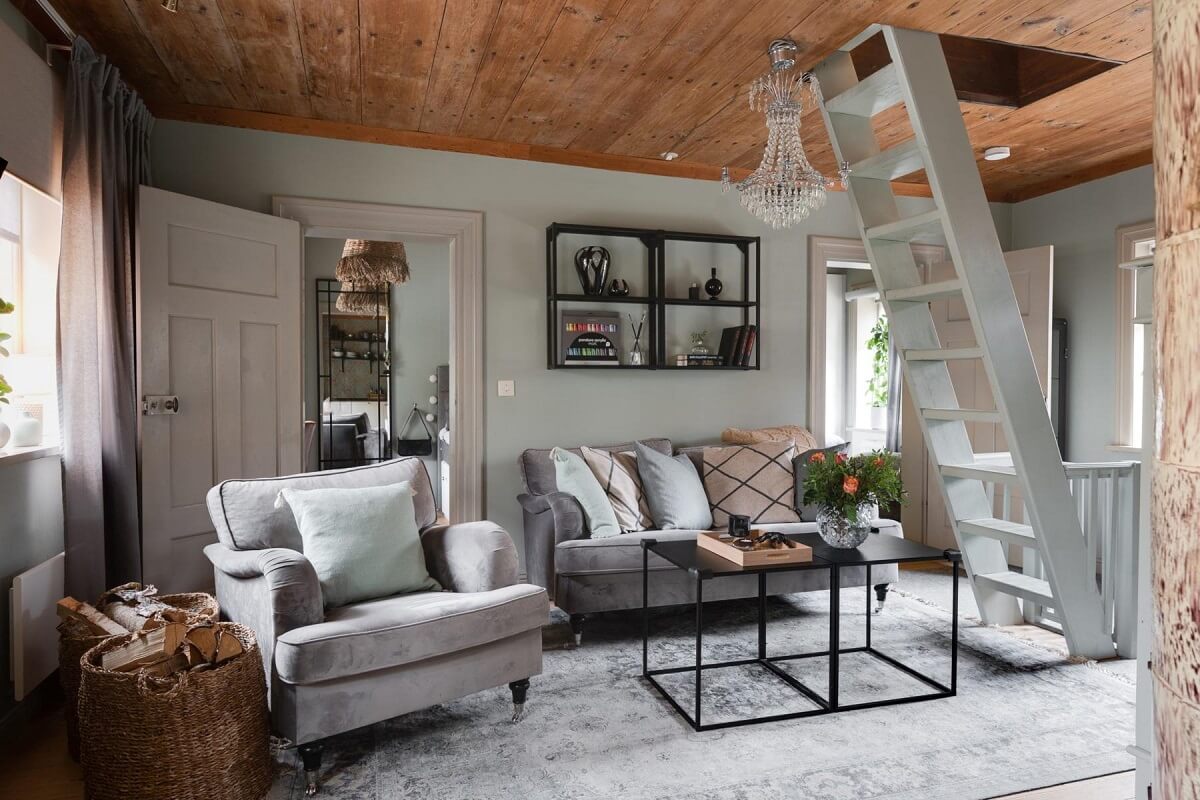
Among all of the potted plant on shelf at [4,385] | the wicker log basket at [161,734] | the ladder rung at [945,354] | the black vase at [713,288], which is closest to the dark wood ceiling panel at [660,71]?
the black vase at [713,288]

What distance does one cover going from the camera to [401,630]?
87.7 inches

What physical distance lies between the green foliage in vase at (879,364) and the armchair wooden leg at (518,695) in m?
5.38

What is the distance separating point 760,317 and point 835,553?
7.58 ft

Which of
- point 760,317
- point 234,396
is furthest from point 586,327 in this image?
point 234,396

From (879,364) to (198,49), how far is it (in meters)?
5.95

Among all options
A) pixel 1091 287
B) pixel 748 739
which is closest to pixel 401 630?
pixel 748 739

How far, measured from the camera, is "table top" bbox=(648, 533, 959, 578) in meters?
2.65

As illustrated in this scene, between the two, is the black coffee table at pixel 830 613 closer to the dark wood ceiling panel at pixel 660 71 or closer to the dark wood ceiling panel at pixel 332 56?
the dark wood ceiling panel at pixel 660 71

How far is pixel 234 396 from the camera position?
3.55 m

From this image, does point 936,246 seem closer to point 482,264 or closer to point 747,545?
point 482,264

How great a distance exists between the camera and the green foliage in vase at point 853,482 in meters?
2.86

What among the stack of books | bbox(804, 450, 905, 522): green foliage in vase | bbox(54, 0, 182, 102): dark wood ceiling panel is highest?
bbox(54, 0, 182, 102): dark wood ceiling panel

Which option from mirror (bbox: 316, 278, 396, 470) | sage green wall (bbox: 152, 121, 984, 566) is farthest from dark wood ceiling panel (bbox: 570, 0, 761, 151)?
mirror (bbox: 316, 278, 396, 470)

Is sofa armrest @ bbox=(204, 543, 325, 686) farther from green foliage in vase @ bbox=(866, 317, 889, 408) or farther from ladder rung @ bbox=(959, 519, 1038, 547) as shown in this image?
green foliage in vase @ bbox=(866, 317, 889, 408)
